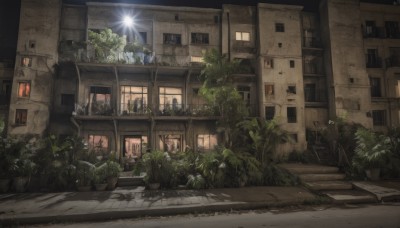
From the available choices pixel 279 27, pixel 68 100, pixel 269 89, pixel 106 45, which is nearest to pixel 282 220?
pixel 269 89

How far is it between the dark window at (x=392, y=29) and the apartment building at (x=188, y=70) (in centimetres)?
10

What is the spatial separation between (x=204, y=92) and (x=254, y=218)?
951 cm

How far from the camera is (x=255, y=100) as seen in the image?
20.3 metres

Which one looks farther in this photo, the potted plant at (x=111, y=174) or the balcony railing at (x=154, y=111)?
the balcony railing at (x=154, y=111)

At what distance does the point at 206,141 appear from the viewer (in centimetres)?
1917

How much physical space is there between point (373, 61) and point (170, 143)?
20.8 m

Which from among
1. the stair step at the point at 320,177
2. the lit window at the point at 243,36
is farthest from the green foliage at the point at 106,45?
the stair step at the point at 320,177

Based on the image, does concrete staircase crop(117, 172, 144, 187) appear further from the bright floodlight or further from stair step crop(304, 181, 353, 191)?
the bright floodlight

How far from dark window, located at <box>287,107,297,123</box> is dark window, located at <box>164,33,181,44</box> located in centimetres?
1122

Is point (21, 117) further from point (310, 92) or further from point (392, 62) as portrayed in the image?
point (392, 62)

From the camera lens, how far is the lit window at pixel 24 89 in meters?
16.8

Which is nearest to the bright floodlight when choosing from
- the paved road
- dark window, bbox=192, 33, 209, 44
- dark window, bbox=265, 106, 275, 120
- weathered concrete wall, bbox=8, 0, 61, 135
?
weathered concrete wall, bbox=8, 0, 61, 135

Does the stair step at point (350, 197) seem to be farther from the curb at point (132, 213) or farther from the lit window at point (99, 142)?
the lit window at point (99, 142)

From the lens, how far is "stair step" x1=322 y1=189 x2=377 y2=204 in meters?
9.76
